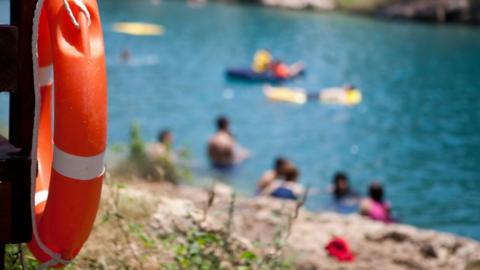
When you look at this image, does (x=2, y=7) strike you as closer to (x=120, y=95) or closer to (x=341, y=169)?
(x=120, y=95)

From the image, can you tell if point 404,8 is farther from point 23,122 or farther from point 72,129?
point 72,129

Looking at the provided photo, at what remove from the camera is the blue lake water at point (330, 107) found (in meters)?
14.4

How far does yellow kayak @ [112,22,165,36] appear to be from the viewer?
28797 millimetres

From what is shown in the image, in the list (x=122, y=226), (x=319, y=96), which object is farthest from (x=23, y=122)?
(x=319, y=96)

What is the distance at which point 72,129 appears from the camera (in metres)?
2.79

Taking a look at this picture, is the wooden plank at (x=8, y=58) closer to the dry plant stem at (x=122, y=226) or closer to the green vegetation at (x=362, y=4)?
the dry plant stem at (x=122, y=226)

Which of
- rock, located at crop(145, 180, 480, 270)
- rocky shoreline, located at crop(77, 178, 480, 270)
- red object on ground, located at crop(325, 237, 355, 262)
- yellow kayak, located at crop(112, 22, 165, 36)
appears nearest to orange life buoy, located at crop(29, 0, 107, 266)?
rocky shoreline, located at crop(77, 178, 480, 270)

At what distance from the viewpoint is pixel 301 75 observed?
23.9m

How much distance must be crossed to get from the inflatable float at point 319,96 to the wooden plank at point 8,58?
17482mm

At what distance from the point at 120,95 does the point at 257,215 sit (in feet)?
41.2

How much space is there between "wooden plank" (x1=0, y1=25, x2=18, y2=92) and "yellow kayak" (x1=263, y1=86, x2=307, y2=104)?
57.4 feet

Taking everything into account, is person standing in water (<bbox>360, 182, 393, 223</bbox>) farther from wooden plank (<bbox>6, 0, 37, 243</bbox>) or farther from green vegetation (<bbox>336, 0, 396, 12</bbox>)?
green vegetation (<bbox>336, 0, 396, 12</bbox>)

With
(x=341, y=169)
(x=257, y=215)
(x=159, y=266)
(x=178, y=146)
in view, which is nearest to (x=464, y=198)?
(x=341, y=169)

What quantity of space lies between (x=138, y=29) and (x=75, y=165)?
26.8m
